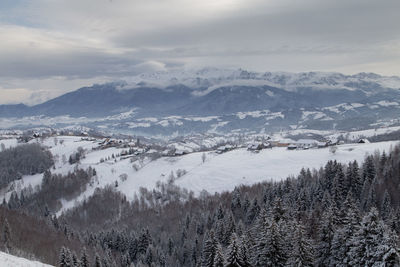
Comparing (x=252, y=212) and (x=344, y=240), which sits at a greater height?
(x=344, y=240)

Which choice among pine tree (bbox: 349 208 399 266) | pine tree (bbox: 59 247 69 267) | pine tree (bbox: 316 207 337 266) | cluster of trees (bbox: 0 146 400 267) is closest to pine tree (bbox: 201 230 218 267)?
cluster of trees (bbox: 0 146 400 267)

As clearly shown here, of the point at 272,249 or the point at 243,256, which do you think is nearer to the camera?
the point at 272,249

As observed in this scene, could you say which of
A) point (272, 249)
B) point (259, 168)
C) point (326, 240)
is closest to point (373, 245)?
point (326, 240)

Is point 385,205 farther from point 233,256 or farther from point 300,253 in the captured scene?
point 233,256

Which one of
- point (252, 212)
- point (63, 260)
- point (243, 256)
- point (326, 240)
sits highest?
point (326, 240)

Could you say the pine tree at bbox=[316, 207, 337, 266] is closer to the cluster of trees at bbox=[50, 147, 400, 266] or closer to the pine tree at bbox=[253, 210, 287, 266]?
the cluster of trees at bbox=[50, 147, 400, 266]

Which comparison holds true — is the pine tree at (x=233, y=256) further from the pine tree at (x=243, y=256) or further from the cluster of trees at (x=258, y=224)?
the pine tree at (x=243, y=256)

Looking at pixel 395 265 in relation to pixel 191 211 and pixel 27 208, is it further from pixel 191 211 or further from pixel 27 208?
pixel 27 208

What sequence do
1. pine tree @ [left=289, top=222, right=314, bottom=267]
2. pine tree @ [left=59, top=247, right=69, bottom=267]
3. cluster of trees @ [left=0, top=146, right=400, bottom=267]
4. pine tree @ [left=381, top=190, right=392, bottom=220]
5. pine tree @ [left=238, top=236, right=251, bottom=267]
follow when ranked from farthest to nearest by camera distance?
pine tree @ [left=381, top=190, right=392, bottom=220], pine tree @ [left=59, top=247, right=69, bottom=267], pine tree @ [left=238, top=236, right=251, bottom=267], cluster of trees @ [left=0, top=146, right=400, bottom=267], pine tree @ [left=289, top=222, right=314, bottom=267]
